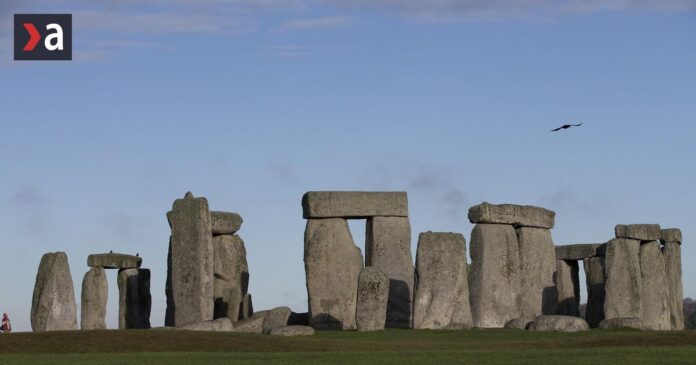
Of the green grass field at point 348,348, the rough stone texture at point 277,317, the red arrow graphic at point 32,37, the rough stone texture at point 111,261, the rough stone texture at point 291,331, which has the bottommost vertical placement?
the green grass field at point 348,348

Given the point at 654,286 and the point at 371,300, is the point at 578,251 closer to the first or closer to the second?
the point at 654,286

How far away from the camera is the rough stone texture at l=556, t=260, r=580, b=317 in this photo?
1837 inches

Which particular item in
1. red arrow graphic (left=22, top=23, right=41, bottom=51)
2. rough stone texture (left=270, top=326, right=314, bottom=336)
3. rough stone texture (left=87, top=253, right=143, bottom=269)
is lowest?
rough stone texture (left=270, top=326, right=314, bottom=336)

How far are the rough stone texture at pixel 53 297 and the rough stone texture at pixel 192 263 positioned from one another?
107 inches

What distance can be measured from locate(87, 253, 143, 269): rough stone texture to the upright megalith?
47.4ft

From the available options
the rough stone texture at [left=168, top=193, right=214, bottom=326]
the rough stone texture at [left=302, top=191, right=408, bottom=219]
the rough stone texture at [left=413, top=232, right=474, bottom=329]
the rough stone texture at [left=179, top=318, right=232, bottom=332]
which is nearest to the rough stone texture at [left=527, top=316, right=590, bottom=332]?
the rough stone texture at [left=413, top=232, right=474, bottom=329]

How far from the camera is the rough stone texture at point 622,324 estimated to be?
3831cm

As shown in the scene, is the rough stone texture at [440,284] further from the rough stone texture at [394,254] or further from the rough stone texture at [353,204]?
the rough stone texture at [353,204]

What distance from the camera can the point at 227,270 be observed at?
44875 millimetres

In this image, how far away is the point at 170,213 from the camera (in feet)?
143

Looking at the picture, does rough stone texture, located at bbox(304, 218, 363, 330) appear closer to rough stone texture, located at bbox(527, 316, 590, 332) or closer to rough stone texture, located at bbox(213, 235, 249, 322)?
rough stone texture, located at bbox(213, 235, 249, 322)

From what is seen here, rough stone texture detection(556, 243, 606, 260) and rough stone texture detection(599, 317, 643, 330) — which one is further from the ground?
rough stone texture detection(556, 243, 606, 260)

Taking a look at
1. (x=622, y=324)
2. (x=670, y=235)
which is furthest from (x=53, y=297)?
(x=670, y=235)

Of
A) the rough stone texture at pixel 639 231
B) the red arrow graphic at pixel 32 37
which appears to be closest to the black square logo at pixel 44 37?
the red arrow graphic at pixel 32 37
